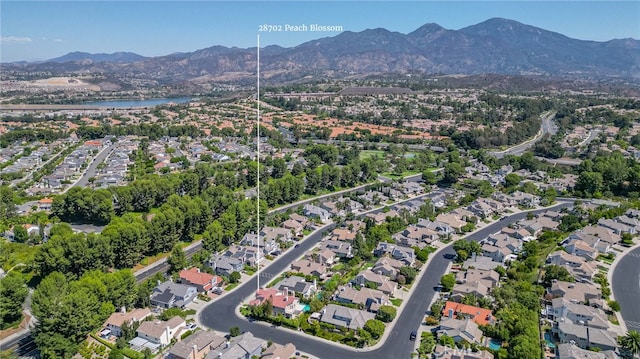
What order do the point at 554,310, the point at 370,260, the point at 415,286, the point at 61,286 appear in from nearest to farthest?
1. the point at 61,286
2. the point at 554,310
3. the point at 415,286
4. the point at 370,260

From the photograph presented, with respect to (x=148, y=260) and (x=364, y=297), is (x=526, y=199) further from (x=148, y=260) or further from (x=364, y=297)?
(x=148, y=260)

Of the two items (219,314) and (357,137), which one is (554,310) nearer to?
(219,314)

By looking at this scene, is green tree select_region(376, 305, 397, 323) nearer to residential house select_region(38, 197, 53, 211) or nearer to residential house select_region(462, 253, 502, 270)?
residential house select_region(462, 253, 502, 270)

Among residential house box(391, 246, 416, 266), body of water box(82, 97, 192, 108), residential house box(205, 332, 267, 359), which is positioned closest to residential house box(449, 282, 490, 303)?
residential house box(391, 246, 416, 266)

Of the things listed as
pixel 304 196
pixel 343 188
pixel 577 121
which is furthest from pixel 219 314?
pixel 577 121

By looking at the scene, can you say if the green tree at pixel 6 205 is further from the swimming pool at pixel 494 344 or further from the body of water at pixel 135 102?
the body of water at pixel 135 102

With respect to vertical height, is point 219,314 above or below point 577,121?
below

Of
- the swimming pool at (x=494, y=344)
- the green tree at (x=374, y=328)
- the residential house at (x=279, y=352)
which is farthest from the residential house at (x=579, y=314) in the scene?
the residential house at (x=279, y=352)
